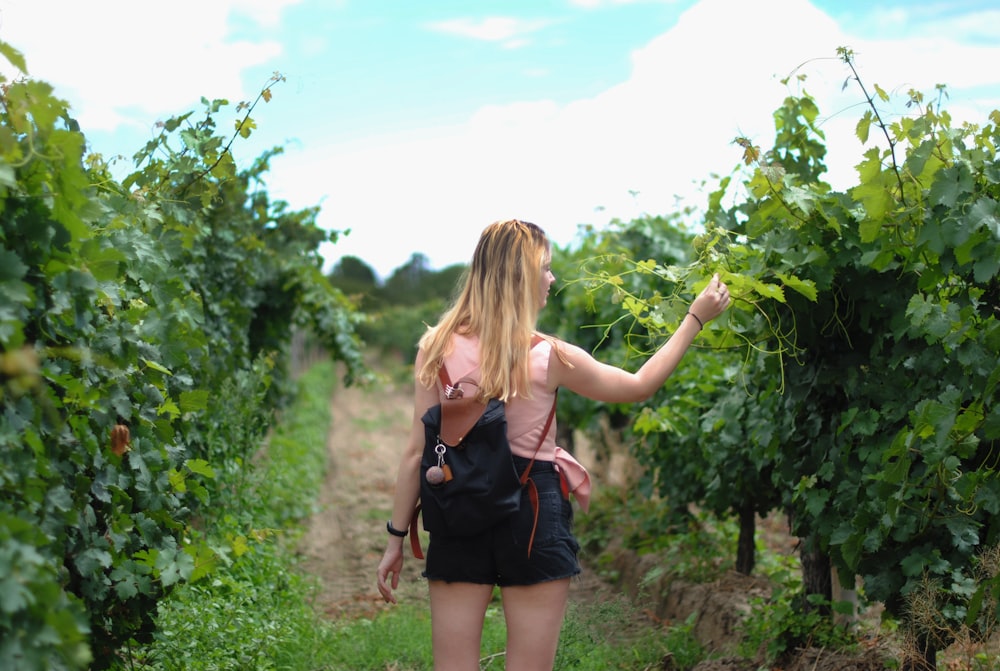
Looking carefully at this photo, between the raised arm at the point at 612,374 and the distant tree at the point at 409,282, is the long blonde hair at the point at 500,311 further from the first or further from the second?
the distant tree at the point at 409,282

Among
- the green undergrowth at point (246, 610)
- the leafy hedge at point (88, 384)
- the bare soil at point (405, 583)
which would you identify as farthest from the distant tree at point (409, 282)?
the leafy hedge at point (88, 384)

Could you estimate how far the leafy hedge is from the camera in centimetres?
194

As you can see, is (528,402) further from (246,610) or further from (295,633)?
(246,610)

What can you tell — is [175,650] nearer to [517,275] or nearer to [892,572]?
[517,275]

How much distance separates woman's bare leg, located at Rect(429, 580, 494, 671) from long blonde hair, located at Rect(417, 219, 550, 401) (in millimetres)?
578

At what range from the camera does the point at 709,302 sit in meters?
3.00

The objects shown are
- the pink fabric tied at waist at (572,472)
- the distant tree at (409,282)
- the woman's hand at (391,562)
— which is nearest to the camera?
the pink fabric tied at waist at (572,472)

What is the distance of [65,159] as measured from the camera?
7.32ft

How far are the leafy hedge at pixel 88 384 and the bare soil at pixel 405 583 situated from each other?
1506 mm

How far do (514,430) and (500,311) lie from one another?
0.35 meters

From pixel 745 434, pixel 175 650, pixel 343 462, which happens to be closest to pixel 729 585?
pixel 745 434

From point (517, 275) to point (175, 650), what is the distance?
239cm

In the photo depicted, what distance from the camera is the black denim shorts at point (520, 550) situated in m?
2.72

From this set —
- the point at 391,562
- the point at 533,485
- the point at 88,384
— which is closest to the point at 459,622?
the point at 391,562
